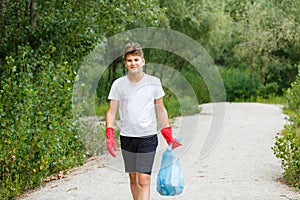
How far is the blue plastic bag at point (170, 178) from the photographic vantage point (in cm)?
403

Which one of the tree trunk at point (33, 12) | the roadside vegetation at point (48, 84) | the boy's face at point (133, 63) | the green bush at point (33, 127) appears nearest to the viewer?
the boy's face at point (133, 63)

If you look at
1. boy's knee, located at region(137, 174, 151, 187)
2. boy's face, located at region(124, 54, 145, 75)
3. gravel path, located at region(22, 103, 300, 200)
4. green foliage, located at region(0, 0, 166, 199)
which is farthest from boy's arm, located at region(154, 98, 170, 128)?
green foliage, located at region(0, 0, 166, 199)

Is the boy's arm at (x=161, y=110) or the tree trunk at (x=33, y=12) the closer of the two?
the boy's arm at (x=161, y=110)

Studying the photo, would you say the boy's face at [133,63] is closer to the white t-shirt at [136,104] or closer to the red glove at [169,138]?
the white t-shirt at [136,104]

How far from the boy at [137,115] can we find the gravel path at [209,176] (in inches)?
45.6

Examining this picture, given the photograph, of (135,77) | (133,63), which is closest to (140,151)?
(135,77)

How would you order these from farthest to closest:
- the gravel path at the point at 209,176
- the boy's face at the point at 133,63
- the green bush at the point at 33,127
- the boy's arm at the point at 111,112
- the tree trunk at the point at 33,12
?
1. the tree trunk at the point at 33,12
2. the green bush at the point at 33,127
3. the gravel path at the point at 209,176
4. the boy's arm at the point at 111,112
5. the boy's face at the point at 133,63

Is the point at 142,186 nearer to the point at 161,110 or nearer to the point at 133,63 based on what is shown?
the point at 161,110

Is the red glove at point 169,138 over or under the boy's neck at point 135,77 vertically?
under

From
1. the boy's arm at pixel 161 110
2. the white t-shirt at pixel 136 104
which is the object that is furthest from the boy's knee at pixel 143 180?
the boy's arm at pixel 161 110

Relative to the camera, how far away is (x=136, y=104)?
3984 millimetres

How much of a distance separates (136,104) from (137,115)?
94 millimetres

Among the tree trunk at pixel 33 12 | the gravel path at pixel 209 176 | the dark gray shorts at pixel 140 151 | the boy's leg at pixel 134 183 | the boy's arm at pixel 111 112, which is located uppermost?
the tree trunk at pixel 33 12

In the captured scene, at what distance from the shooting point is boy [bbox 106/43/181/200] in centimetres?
397
